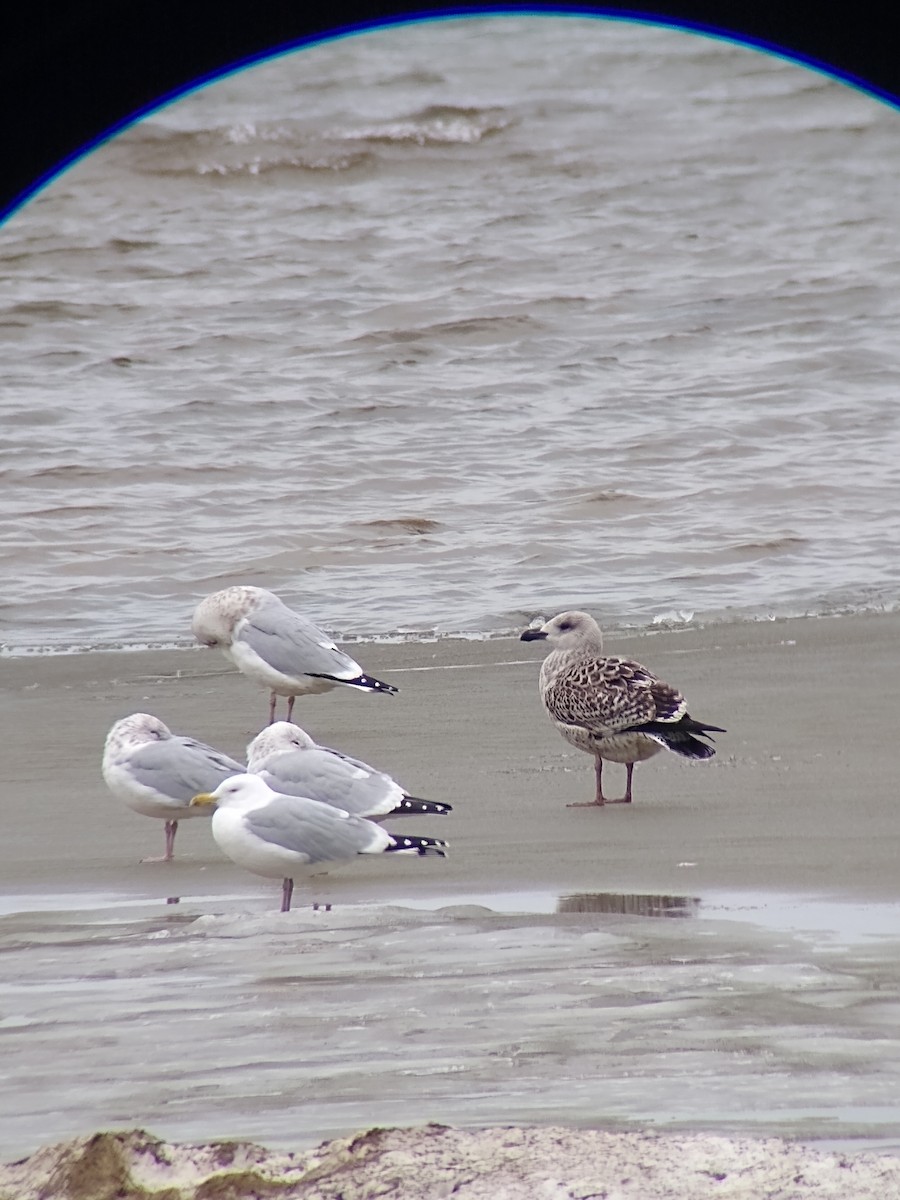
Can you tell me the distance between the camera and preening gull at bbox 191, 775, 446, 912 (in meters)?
3.98

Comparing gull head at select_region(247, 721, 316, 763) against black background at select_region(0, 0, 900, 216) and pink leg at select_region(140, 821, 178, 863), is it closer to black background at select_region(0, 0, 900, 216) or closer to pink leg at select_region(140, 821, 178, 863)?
pink leg at select_region(140, 821, 178, 863)

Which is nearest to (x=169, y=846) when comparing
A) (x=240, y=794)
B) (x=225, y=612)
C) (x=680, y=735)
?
(x=240, y=794)

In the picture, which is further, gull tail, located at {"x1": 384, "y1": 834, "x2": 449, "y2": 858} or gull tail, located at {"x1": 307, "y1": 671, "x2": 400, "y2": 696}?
gull tail, located at {"x1": 307, "y1": 671, "x2": 400, "y2": 696}

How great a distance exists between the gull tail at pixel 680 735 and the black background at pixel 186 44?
3.05m

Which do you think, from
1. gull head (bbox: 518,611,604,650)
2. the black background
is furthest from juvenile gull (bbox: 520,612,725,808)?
the black background

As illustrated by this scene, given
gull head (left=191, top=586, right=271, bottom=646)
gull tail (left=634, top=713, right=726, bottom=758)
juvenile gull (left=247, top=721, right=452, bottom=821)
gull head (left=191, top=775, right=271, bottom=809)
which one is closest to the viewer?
gull head (left=191, top=775, right=271, bottom=809)

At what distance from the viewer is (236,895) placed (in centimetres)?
419

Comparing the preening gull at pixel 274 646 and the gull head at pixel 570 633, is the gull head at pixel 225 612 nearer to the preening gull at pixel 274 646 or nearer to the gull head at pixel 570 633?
the preening gull at pixel 274 646

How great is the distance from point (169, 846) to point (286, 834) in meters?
0.67

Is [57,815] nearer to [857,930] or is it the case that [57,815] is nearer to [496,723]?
[496,723]

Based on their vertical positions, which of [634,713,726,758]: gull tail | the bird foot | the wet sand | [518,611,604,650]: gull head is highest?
[518,611,604,650]: gull head

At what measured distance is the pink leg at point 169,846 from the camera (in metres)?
4.50

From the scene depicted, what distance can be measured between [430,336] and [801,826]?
31.5ft

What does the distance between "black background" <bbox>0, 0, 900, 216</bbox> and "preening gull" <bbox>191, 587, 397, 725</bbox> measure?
387 cm
